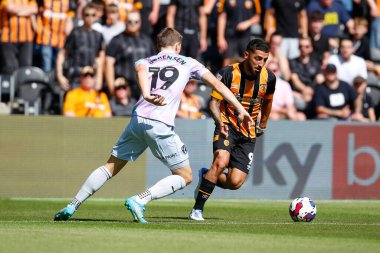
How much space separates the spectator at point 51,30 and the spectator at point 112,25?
0.72m

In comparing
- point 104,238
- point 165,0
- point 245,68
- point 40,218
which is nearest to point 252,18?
point 165,0

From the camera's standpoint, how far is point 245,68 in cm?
1263


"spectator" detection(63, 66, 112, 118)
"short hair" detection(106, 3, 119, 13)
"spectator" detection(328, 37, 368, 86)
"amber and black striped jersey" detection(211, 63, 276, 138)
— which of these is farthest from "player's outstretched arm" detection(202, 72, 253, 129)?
"spectator" detection(328, 37, 368, 86)

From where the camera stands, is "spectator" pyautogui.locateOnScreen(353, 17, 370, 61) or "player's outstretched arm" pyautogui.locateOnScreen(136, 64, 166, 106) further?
"spectator" pyautogui.locateOnScreen(353, 17, 370, 61)

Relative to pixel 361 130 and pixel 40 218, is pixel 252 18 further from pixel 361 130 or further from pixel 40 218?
pixel 40 218

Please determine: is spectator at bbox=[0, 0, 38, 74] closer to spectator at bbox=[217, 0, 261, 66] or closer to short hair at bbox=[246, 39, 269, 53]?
spectator at bbox=[217, 0, 261, 66]

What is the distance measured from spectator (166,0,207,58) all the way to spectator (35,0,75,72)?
2.13 meters

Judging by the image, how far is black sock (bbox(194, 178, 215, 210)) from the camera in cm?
1227

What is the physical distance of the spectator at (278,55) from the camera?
20.0m

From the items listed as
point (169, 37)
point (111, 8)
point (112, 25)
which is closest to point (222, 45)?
point (112, 25)

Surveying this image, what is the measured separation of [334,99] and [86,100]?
5018 millimetres

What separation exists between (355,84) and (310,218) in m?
8.43

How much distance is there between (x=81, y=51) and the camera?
18.8m

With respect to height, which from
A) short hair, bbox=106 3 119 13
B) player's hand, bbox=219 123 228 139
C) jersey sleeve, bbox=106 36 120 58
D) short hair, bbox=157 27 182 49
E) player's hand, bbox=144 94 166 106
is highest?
short hair, bbox=157 27 182 49
